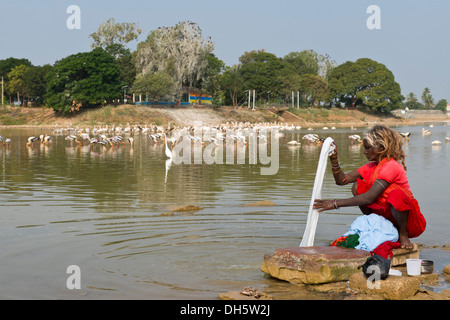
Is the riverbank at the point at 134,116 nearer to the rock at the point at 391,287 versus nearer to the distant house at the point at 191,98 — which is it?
the distant house at the point at 191,98

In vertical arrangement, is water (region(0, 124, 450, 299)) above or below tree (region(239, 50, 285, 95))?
below

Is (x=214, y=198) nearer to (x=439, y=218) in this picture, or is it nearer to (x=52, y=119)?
(x=439, y=218)

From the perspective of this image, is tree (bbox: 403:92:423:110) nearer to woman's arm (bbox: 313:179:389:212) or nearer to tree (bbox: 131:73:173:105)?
tree (bbox: 131:73:173:105)

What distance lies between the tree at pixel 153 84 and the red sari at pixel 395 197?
6913 cm

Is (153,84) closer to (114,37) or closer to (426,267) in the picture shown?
(114,37)

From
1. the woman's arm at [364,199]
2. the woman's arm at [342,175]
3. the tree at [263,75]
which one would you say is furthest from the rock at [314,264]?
the tree at [263,75]

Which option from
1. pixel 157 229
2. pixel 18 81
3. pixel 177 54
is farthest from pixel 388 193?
pixel 18 81

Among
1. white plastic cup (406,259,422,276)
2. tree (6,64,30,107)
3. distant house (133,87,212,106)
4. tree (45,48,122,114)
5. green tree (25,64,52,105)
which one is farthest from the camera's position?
tree (6,64,30,107)

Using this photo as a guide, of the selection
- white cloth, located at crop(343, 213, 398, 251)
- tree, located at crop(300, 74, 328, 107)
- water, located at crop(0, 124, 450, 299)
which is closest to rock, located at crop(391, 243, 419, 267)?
white cloth, located at crop(343, 213, 398, 251)

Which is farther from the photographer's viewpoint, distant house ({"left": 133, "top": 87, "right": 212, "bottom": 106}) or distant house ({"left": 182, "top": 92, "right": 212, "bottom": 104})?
distant house ({"left": 182, "top": 92, "right": 212, "bottom": 104})

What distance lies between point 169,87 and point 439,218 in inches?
2725

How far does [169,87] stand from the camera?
78500mm

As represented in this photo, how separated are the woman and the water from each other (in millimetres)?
966

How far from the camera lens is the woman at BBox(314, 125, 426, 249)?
291 inches
